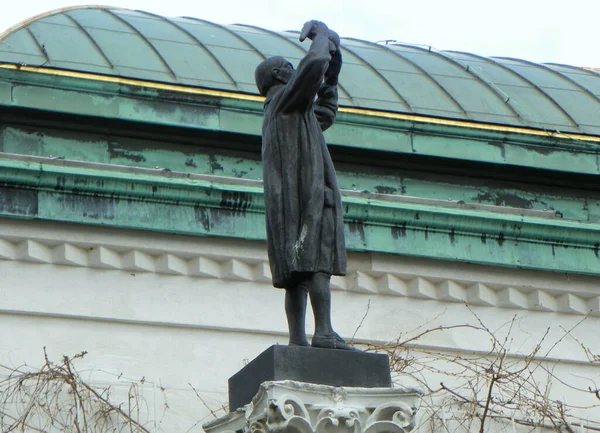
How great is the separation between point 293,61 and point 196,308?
14.6 ft

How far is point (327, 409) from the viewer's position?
9469 mm

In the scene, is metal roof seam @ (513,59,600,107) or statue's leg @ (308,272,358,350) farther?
metal roof seam @ (513,59,600,107)

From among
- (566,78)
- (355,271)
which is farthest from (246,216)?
(566,78)

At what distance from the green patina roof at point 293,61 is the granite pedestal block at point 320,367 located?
7.15 metres

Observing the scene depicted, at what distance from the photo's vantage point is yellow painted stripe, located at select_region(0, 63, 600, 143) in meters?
16.0

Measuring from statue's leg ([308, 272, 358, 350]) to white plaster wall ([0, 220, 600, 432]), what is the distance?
14.9ft

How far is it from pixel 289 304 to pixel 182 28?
9.53 m

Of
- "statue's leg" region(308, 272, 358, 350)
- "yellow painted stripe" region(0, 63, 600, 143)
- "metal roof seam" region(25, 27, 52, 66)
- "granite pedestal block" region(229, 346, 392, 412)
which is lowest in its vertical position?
"granite pedestal block" region(229, 346, 392, 412)

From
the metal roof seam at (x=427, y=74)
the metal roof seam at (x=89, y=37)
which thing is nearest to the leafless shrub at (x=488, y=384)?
the metal roof seam at (x=427, y=74)

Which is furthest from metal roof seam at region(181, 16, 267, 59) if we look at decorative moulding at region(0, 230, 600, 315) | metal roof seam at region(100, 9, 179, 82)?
decorative moulding at region(0, 230, 600, 315)

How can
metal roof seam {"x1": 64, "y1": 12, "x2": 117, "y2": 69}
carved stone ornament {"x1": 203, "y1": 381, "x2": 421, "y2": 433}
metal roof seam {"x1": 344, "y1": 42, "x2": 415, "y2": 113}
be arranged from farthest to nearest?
1. metal roof seam {"x1": 344, "y1": 42, "x2": 415, "y2": 113}
2. metal roof seam {"x1": 64, "y1": 12, "x2": 117, "y2": 69}
3. carved stone ornament {"x1": 203, "y1": 381, "x2": 421, "y2": 433}

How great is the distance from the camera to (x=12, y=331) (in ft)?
46.7

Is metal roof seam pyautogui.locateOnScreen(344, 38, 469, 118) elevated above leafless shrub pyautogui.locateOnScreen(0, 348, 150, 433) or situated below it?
above

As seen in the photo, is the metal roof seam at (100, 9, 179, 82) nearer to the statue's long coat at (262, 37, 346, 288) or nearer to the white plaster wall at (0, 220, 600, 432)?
the white plaster wall at (0, 220, 600, 432)
